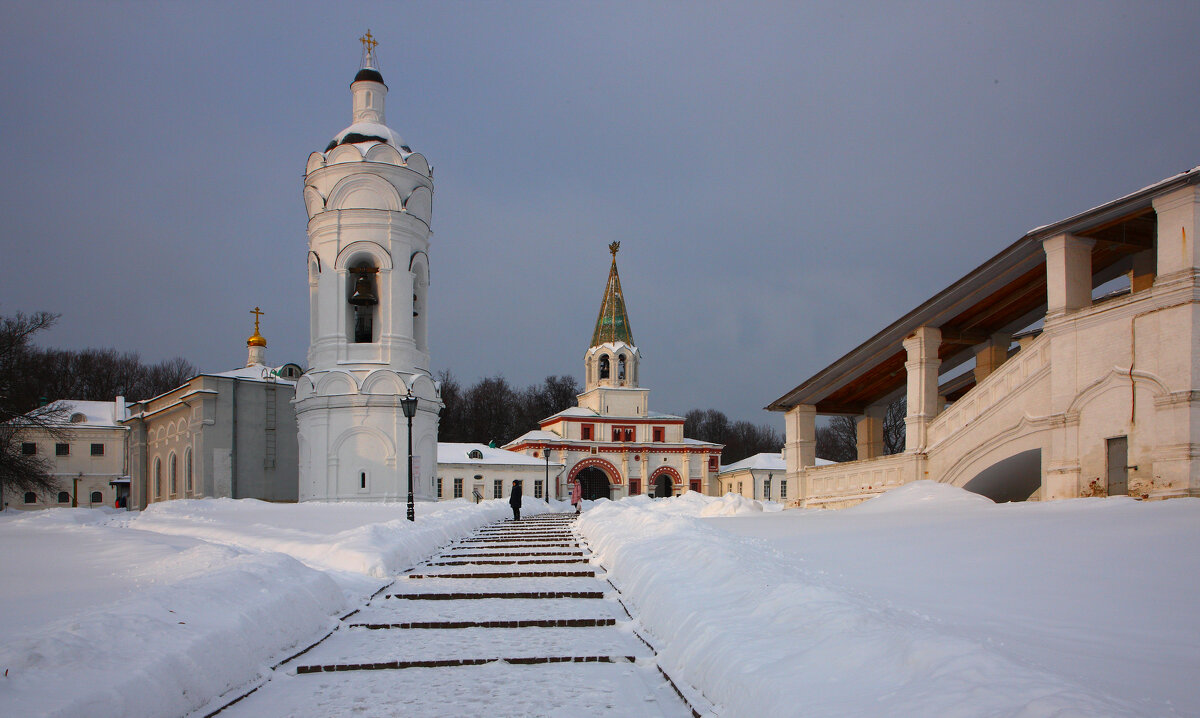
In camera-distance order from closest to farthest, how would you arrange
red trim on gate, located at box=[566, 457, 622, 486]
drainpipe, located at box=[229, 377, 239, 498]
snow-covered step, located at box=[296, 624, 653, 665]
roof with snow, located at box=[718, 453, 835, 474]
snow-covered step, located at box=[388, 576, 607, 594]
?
snow-covered step, located at box=[296, 624, 653, 665]
snow-covered step, located at box=[388, 576, 607, 594]
drainpipe, located at box=[229, 377, 239, 498]
red trim on gate, located at box=[566, 457, 622, 486]
roof with snow, located at box=[718, 453, 835, 474]

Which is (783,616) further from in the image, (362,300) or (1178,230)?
(362,300)

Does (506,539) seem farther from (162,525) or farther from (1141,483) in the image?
(1141,483)

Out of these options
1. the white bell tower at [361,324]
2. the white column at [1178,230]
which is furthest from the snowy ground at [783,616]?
the white bell tower at [361,324]

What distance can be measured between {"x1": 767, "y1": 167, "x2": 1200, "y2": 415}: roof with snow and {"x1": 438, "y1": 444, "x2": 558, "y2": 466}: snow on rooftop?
3930 cm

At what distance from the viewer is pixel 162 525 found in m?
19.0

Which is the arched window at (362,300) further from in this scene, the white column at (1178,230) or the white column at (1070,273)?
the white column at (1178,230)

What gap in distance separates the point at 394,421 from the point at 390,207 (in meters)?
7.49

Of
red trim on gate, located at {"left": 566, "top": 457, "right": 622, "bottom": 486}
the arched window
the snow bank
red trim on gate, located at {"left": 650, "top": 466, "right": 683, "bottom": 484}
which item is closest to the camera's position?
the snow bank

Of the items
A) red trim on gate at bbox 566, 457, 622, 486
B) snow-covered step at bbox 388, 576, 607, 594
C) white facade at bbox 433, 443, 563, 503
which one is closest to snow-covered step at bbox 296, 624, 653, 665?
snow-covered step at bbox 388, 576, 607, 594

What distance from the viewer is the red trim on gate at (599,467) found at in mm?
67188

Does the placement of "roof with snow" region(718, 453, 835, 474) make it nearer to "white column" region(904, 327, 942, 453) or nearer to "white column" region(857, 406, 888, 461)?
"white column" region(857, 406, 888, 461)

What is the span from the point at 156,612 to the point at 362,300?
966 inches

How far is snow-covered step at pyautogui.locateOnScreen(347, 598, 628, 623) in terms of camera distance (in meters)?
7.39

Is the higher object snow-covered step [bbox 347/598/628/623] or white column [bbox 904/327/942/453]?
white column [bbox 904/327/942/453]
